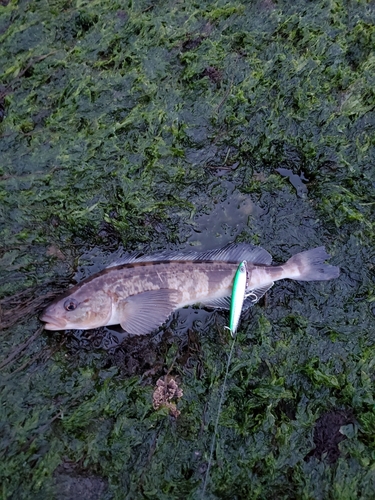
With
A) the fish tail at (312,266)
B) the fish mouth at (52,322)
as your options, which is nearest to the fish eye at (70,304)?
the fish mouth at (52,322)

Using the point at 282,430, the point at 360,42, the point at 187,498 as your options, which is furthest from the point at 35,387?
the point at 360,42

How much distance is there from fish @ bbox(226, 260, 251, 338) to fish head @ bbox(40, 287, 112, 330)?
102cm

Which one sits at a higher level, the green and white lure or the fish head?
the fish head

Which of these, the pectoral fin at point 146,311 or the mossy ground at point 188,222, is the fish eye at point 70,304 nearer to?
the mossy ground at point 188,222

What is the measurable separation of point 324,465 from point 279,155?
2726 mm

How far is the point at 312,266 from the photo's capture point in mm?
3680

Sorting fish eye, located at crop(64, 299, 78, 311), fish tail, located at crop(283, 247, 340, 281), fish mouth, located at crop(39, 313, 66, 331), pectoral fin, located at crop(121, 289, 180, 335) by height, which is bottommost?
fish tail, located at crop(283, 247, 340, 281)

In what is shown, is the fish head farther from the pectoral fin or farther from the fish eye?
the pectoral fin

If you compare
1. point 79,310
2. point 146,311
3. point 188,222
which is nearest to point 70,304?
point 79,310

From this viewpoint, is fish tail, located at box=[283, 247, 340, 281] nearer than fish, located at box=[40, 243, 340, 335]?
No

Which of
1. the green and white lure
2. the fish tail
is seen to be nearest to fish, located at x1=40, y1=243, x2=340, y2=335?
the fish tail

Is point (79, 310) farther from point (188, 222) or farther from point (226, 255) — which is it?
point (226, 255)

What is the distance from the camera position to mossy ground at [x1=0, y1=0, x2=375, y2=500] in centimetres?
328

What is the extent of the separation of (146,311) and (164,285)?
0.27 meters
